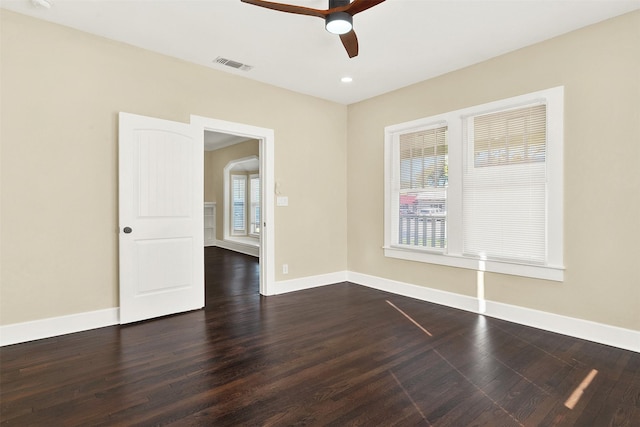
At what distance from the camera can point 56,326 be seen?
123 inches

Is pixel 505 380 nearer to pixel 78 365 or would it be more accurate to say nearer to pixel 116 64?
pixel 78 365

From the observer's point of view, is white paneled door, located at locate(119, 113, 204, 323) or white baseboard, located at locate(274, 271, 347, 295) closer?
white paneled door, located at locate(119, 113, 204, 323)

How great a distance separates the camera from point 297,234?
489 centimetres

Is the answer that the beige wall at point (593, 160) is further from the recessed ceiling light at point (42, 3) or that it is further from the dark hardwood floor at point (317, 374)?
the recessed ceiling light at point (42, 3)

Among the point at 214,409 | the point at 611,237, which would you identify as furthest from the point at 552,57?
the point at 214,409

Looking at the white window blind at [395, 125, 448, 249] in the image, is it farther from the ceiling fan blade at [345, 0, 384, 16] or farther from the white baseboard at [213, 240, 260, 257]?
the white baseboard at [213, 240, 260, 257]

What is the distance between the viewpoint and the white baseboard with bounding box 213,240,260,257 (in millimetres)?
7995

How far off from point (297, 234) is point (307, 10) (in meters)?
3.08

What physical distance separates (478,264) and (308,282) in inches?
90.9

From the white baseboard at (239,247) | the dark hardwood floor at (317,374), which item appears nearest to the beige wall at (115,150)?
the dark hardwood floor at (317,374)

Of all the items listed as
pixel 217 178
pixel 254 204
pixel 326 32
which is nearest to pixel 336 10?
pixel 326 32

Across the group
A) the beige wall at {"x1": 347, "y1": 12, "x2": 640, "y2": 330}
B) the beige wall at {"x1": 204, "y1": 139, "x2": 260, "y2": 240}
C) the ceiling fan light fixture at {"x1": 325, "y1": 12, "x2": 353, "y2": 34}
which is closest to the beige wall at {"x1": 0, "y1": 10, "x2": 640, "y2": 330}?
the beige wall at {"x1": 347, "y1": 12, "x2": 640, "y2": 330}

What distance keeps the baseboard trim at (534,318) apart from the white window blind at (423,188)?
0.61m

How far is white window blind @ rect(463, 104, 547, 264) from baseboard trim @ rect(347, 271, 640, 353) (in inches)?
20.8
